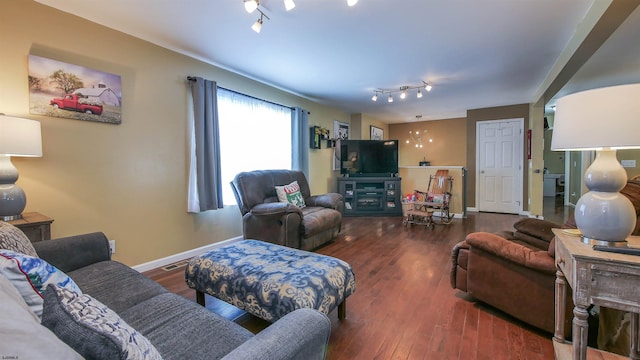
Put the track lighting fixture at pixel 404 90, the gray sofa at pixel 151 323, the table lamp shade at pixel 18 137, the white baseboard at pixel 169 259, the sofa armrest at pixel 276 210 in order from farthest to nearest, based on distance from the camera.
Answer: the track lighting fixture at pixel 404 90, the sofa armrest at pixel 276 210, the white baseboard at pixel 169 259, the table lamp shade at pixel 18 137, the gray sofa at pixel 151 323

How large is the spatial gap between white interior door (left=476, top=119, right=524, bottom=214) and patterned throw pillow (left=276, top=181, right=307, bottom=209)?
4.51 metres

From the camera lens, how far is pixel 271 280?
1.57 metres

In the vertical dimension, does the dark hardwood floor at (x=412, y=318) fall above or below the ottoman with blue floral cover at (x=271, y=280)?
below

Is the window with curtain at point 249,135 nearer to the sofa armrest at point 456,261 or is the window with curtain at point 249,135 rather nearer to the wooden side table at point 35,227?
the wooden side table at point 35,227

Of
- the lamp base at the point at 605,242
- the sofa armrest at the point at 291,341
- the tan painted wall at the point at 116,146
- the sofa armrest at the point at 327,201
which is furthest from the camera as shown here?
the sofa armrest at the point at 327,201

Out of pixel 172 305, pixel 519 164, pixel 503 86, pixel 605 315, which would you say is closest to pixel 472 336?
pixel 605 315

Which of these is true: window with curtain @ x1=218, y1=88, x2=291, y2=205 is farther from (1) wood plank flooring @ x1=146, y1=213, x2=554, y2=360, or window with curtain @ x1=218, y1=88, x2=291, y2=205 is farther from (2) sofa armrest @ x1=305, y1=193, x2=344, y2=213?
(1) wood plank flooring @ x1=146, y1=213, x2=554, y2=360

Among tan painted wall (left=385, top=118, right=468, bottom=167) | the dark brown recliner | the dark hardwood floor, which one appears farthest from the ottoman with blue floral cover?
tan painted wall (left=385, top=118, right=468, bottom=167)

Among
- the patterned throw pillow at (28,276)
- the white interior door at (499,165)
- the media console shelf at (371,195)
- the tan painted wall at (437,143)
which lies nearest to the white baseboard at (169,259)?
the patterned throw pillow at (28,276)

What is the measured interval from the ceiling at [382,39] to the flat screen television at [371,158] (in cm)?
174

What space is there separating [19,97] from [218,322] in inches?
92.9

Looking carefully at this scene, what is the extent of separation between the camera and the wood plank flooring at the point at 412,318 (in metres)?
1.61

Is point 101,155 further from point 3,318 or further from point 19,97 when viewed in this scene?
point 3,318

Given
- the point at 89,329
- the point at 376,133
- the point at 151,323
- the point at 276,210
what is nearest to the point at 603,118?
the point at 89,329
